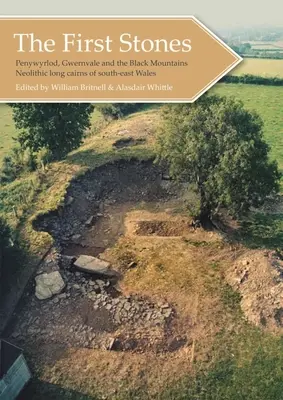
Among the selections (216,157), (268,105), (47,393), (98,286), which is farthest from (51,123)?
(268,105)

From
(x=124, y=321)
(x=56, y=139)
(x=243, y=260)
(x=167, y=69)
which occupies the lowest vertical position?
(x=124, y=321)

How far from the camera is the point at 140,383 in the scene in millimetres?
14852

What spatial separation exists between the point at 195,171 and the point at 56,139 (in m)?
11.6

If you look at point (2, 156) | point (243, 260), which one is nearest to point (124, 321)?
point (243, 260)

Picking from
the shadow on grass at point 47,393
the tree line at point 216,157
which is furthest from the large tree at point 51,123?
the shadow on grass at point 47,393

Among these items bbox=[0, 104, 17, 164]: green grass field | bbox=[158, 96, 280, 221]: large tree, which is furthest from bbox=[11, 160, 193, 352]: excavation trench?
bbox=[0, 104, 17, 164]: green grass field

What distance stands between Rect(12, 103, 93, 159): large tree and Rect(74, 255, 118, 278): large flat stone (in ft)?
36.2

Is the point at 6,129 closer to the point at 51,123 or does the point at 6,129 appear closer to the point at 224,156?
the point at 51,123

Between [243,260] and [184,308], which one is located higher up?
[243,260]

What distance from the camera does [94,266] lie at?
20.2 meters

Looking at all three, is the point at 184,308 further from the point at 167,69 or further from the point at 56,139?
the point at 56,139

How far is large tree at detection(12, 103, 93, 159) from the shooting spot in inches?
1066

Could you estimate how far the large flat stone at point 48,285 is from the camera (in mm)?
18188

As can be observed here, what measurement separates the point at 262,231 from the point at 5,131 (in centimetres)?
3095
